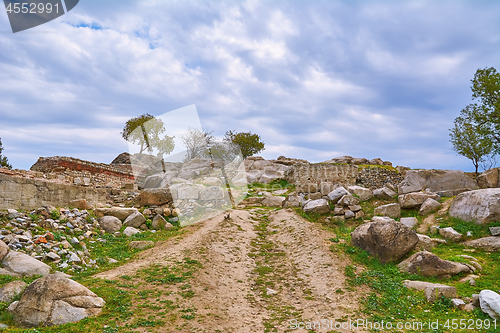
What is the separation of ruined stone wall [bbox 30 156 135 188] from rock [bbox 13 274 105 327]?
13.8 m

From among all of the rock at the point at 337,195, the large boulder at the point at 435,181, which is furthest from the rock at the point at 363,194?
the large boulder at the point at 435,181

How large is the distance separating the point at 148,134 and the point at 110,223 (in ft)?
96.6

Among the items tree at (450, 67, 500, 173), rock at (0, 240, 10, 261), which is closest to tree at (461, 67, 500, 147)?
tree at (450, 67, 500, 173)

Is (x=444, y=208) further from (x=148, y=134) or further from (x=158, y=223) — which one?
(x=148, y=134)

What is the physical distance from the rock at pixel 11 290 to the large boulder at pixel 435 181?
16982mm

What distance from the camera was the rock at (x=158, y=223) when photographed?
14.0m

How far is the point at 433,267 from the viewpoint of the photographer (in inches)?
335

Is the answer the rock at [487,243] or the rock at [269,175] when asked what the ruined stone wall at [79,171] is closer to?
the rock at [269,175]

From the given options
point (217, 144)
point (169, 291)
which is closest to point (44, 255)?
point (169, 291)

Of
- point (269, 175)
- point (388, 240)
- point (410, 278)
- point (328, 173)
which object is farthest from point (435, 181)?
point (269, 175)

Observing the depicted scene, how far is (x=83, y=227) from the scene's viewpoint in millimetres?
11477

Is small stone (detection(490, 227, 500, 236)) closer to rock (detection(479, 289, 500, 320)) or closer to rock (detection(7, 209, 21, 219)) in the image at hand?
rock (detection(479, 289, 500, 320))

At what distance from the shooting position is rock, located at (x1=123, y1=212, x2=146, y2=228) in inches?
535

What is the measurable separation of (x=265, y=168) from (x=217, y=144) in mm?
14084
